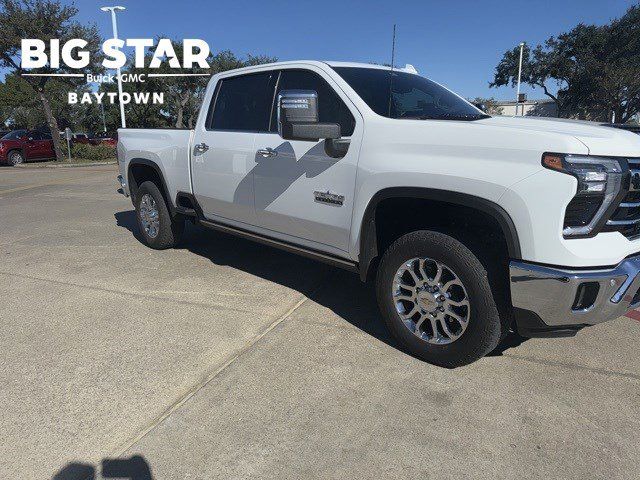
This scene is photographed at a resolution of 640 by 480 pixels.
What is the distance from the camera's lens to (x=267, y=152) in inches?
157

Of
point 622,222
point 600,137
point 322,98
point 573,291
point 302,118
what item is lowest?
point 573,291

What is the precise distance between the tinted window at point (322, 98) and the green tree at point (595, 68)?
139ft

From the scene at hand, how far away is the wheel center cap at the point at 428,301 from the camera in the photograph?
10.0 feet

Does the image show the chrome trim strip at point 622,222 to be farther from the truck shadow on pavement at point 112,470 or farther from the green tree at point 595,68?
the green tree at point 595,68

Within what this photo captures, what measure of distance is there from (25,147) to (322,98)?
2357 cm

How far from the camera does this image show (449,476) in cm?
224

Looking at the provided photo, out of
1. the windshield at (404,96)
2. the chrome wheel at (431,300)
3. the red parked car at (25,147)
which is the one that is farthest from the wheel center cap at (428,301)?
the red parked car at (25,147)

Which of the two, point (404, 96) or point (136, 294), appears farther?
point (136, 294)

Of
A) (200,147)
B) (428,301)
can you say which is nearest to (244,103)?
(200,147)

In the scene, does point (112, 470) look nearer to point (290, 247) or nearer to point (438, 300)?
point (438, 300)

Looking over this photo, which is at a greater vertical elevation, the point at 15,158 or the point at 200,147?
the point at 200,147

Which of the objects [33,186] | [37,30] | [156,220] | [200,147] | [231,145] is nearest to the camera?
[231,145]

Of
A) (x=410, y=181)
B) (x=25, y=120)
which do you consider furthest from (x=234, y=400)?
(x=25, y=120)

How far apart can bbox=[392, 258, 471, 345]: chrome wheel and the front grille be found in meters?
0.86
